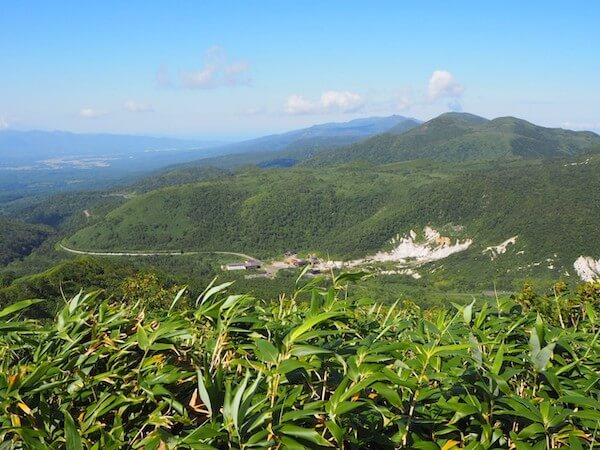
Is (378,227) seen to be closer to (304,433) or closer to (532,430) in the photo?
(532,430)

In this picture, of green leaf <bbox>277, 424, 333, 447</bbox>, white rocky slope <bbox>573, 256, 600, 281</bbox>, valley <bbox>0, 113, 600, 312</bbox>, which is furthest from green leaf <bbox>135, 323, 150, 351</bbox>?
white rocky slope <bbox>573, 256, 600, 281</bbox>

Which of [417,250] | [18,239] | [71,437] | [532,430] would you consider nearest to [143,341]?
[71,437]

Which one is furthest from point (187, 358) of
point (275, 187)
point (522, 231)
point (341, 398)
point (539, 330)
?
point (275, 187)

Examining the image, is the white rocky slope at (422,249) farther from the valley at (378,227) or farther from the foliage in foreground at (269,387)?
the foliage in foreground at (269,387)

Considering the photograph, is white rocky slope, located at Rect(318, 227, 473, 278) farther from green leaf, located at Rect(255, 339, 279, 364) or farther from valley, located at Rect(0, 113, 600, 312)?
green leaf, located at Rect(255, 339, 279, 364)

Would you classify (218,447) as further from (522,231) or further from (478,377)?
(522,231)

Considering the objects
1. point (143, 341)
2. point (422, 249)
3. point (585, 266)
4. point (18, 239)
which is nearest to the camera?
point (143, 341)

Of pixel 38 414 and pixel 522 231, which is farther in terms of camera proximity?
pixel 522 231
